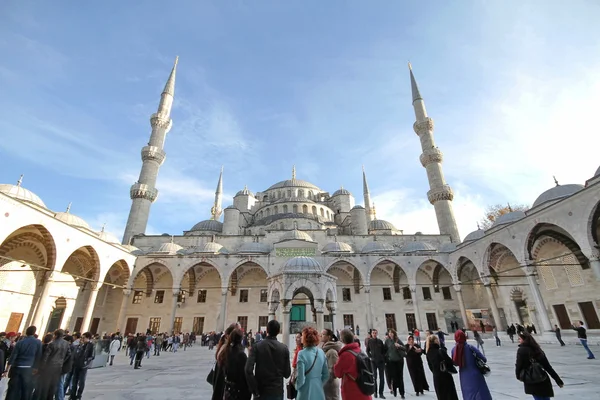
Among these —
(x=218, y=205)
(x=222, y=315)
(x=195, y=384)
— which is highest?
(x=218, y=205)

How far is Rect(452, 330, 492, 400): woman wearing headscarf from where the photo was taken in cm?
309

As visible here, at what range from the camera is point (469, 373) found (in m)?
3.20

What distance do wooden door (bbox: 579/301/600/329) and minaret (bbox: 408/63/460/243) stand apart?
10320 mm

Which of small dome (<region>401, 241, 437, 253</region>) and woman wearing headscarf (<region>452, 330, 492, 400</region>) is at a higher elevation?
small dome (<region>401, 241, 437, 253</region>)

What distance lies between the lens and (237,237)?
80.3 ft

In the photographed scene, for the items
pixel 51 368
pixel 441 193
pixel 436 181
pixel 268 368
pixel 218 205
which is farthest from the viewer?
pixel 218 205

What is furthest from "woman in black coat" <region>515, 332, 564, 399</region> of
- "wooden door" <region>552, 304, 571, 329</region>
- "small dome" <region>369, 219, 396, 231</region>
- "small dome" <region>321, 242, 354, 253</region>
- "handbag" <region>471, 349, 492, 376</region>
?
"small dome" <region>369, 219, 396, 231</region>

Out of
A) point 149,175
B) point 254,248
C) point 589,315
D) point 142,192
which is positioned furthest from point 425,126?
point 142,192

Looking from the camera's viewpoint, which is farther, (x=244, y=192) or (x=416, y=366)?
(x=244, y=192)

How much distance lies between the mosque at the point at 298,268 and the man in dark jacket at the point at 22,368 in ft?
18.3

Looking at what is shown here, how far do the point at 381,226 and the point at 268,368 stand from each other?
28874 millimetres

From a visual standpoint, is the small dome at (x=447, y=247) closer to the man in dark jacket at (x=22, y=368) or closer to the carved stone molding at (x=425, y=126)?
the carved stone molding at (x=425, y=126)

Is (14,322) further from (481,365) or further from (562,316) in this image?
(562,316)

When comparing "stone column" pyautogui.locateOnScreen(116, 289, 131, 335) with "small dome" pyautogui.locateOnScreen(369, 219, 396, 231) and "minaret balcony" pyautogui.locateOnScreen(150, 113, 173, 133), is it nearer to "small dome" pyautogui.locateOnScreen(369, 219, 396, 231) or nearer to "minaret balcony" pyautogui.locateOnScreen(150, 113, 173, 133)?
"minaret balcony" pyautogui.locateOnScreen(150, 113, 173, 133)
